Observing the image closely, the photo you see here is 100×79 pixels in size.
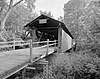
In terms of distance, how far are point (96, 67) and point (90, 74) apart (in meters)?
0.43

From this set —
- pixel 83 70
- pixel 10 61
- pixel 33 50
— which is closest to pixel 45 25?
pixel 33 50

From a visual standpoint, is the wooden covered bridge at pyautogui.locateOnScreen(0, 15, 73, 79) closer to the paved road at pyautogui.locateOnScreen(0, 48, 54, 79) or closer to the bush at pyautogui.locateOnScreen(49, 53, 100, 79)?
the paved road at pyautogui.locateOnScreen(0, 48, 54, 79)

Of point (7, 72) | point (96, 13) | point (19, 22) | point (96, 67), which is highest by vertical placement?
point (19, 22)

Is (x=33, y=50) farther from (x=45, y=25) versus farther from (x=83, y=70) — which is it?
(x=45, y=25)

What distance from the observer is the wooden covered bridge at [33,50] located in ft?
11.4

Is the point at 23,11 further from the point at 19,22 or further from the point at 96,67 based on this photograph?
the point at 96,67

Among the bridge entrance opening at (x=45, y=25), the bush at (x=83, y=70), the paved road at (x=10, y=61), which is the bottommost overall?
the bush at (x=83, y=70)

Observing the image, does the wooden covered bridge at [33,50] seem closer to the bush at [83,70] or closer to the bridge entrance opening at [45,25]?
the bridge entrance opening at [45,25]

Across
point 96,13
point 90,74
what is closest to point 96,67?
point 90,74

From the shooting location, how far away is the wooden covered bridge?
3.48m

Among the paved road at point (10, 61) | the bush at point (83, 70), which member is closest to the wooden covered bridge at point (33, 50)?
the paved road at point (10, 61)

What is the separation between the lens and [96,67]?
4324 mm

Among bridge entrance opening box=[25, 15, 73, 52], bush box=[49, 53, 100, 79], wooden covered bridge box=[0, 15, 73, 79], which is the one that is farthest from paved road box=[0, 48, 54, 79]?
bridge entrance opening box=[25, 15, 73, 52]

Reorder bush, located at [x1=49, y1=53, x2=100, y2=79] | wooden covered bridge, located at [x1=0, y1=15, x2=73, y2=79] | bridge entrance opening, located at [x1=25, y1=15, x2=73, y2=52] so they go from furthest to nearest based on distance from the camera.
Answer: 1. bridge entrance opening, located at [x1=25, y1=15, x2=73, y2=52]
2. bush, located at [x1=49, y1=53, x2=100, y2=79]
3. wooden covered bridge, located at [x1=0, y1=15, x2=73, y2=79]
